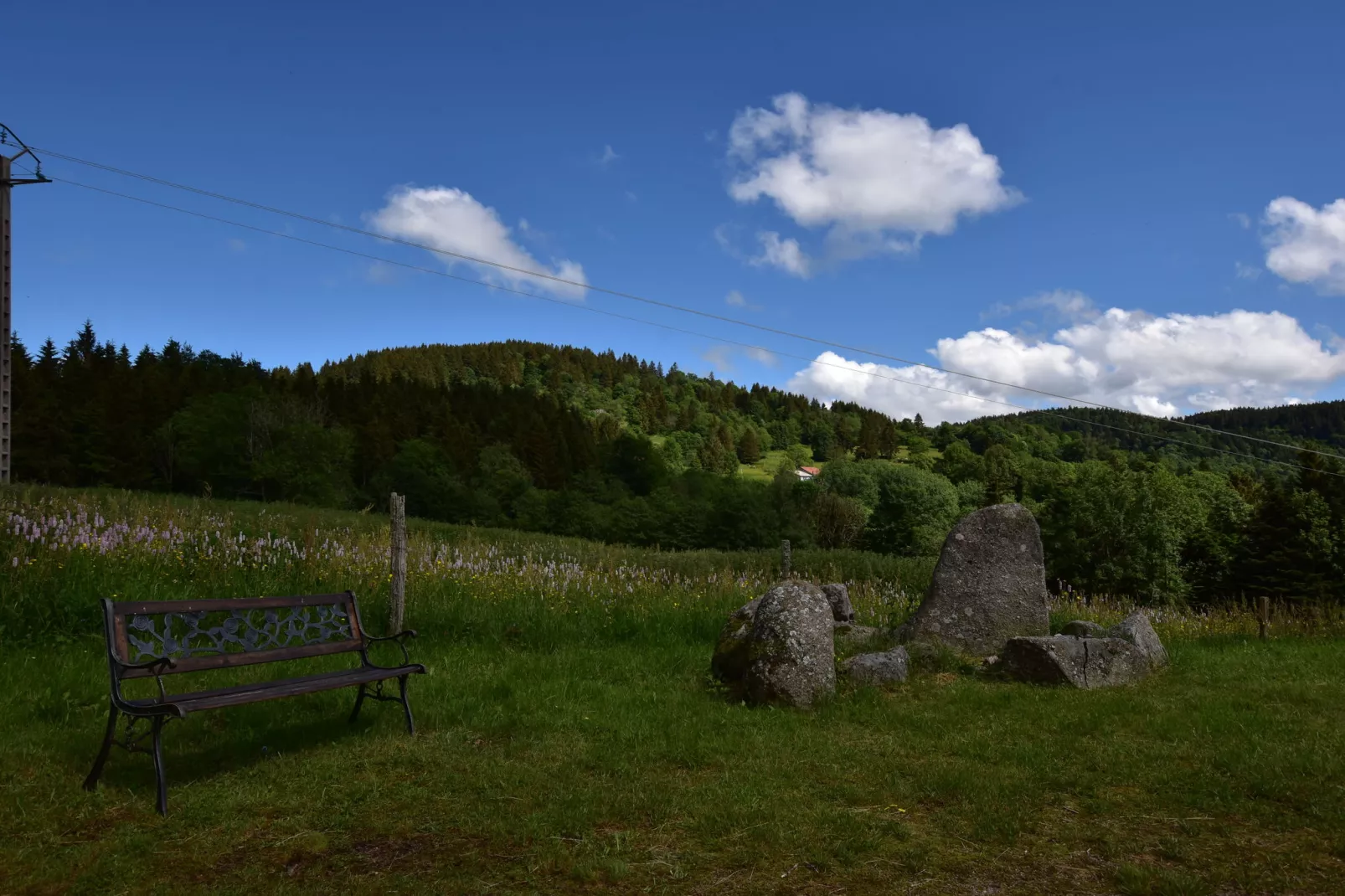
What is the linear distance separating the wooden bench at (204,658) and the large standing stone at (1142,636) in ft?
24.9

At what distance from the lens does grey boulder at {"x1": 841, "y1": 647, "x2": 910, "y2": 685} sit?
7.75 meters

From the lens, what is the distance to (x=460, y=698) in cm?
688

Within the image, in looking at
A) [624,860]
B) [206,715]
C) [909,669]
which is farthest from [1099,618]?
[206,715]

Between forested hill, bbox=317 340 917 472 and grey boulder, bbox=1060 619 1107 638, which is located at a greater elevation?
forested hill, bbox=317 340 917 472

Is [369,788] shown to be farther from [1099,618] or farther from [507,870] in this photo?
[1099,618]

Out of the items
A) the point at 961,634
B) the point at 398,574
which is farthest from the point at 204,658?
the point at 961,634

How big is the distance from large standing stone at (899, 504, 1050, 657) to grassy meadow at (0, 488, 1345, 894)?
1159 millimetres

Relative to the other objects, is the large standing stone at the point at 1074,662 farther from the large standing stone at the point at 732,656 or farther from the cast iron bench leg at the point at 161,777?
the cast iron bench leg at the point at 161,777

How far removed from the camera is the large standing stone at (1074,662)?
8.00 meters

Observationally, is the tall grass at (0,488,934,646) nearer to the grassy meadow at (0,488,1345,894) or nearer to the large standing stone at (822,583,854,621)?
the grassy meadow at (0,488,1345,894)

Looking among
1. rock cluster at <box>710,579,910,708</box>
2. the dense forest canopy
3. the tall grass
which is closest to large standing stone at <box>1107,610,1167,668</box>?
rock cluster at <box>710,579,910,708</box>

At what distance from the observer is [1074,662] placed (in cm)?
806

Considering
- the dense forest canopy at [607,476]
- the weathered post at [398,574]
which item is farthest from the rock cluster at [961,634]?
the dense forest canopy at [607,476]

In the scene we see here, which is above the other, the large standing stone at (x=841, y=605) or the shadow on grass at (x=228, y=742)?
the large standing stone at (x=841, y=605)
